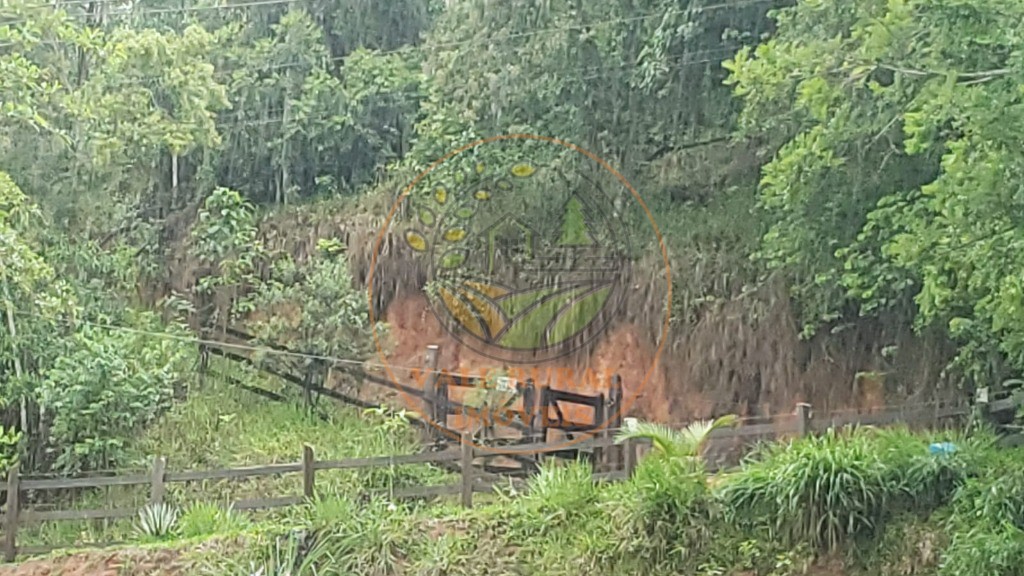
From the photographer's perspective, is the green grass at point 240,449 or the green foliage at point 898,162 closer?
the green foliage at point 898,162

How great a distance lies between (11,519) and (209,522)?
179 centimetres

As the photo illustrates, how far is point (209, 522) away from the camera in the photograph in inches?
341

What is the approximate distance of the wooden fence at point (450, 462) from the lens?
8.78 metres

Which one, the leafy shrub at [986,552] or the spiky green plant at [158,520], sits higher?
the leafy shrub at [986,552]

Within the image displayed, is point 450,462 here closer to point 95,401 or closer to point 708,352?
point 708,352

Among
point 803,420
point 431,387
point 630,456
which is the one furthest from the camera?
point 431,387

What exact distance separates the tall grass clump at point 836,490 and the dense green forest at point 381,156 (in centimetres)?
120

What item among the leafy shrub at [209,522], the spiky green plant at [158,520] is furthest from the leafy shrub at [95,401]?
the leafy shrub at [209,522]

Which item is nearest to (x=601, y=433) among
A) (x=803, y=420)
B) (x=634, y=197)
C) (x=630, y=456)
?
(x=630, y=456)

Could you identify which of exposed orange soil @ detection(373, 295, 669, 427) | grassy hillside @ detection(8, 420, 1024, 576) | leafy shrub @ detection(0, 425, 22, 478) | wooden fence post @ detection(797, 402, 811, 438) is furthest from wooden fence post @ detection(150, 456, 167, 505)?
wooden fence post @ detection(797, 402, 811, 438)

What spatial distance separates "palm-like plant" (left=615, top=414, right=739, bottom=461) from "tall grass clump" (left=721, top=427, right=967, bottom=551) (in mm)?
467

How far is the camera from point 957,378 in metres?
9.62

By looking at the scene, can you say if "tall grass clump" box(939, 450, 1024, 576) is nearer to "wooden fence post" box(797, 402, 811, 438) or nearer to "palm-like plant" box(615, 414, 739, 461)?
"wooden fence post" box(797, 402, 811, 438)

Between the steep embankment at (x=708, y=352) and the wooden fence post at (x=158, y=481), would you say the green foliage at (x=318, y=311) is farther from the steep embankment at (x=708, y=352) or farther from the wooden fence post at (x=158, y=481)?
the wooden fence post at (x=158, y=481)
